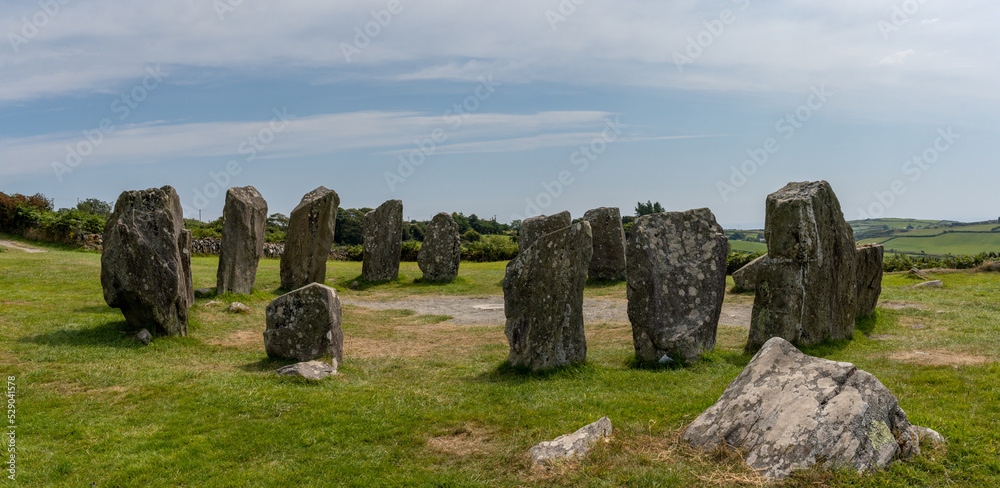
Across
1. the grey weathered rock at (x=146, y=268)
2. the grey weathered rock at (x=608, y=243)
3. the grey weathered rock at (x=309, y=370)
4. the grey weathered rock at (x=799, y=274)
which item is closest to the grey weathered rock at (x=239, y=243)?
the grey weathered rock at (x=146, y=268)

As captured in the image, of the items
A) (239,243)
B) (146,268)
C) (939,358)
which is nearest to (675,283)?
(939,358)

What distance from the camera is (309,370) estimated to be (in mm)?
10641

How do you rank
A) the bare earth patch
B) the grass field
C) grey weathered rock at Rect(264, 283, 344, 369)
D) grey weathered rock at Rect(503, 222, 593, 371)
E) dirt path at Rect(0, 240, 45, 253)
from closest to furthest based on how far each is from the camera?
the grass field → the bare earth patch → grey weathered rock at Rect(503, 222, 593, 371) → grey weathered rock at Rect(264, 283, 344, 369) → dirt path at Rect(0, 240, 45, 253)

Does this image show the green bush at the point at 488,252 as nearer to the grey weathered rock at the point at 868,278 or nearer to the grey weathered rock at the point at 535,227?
the grey weathered rock at the point at 535,227

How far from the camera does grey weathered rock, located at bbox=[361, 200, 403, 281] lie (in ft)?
89.3

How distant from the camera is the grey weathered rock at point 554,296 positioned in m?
11.0

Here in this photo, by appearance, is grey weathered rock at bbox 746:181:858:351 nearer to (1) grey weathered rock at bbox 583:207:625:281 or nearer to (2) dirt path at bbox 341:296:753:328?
(2) dirt path at bbox 341:296:753:328

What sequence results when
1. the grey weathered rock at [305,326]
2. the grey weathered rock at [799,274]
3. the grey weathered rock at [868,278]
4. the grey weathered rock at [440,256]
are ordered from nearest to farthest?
1. the grey weathered rock at [305,326]
2. the grey weathered rock at [799,274]
3. the grey weathered rock at [868,278]
4. the grey weathered rock at [440,256]

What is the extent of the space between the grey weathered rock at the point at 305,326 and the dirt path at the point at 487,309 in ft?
22.0

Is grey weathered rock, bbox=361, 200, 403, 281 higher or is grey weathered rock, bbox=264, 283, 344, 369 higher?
grey weathered rock, bbox=361, 200, 403, 281

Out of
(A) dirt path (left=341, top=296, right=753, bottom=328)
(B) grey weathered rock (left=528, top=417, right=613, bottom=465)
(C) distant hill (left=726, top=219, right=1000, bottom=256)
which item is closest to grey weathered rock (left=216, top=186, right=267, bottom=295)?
(A) dirt path (left=341, top=296, right=753, bottom=328)

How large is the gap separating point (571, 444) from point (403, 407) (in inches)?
115

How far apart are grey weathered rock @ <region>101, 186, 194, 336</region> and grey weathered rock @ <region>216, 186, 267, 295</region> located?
6311 mm

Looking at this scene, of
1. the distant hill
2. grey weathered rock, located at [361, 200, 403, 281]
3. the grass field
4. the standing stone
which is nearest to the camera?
the grass field
